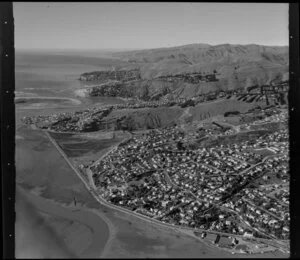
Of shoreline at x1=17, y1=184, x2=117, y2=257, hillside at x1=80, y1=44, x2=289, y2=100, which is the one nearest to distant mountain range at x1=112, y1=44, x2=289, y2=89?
hillside at x1=80, y1=44, x2=289, y2=100

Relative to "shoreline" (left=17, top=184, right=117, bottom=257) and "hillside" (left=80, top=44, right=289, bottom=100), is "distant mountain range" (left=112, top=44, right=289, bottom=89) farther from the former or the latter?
"shoreline" (left=17, top=184, right=117, bottom=257)

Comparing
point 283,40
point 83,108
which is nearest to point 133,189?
point 83,108

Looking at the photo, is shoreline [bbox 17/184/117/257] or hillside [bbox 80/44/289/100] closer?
shoreline [bbox 17/184/117/257]

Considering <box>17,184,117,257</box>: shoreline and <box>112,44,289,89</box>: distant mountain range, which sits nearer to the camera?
<box>17,184,117,257</box>: shoreline

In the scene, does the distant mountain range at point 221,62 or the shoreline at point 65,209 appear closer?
the shoreline at point 65,209

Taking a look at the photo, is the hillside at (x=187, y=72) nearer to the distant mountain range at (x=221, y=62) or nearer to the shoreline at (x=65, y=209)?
the distant mountain range at (x=221, y=62)

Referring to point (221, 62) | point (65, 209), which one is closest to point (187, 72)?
point (221, 62)

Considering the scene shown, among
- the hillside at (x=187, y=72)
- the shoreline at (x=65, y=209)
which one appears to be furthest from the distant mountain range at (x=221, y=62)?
the shoreline at (x=65, y=209)

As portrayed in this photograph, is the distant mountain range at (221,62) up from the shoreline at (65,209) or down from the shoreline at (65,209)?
up

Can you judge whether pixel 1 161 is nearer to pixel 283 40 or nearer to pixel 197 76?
pixel 197 76

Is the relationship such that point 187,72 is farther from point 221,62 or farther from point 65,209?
point 65,209

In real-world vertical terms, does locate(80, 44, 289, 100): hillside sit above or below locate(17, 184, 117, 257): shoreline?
above
